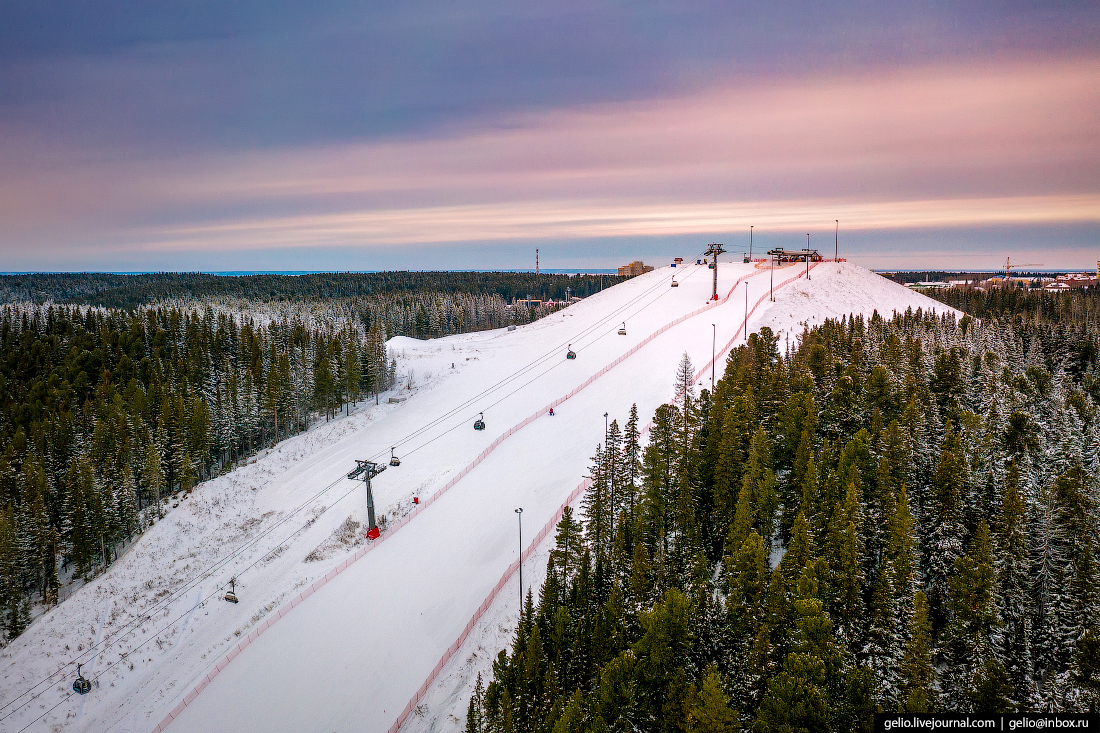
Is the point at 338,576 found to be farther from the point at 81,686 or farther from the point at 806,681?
the point at 806,681

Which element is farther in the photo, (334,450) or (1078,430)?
(334,450)

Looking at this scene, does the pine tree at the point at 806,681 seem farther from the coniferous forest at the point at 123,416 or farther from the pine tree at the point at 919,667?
the coniferous forest at the point at 123,416

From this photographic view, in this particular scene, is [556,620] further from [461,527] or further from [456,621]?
[461,527]

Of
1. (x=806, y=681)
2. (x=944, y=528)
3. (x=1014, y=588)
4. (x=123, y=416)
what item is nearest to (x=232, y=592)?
(x=806, y=681)

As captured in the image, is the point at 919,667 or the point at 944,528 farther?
the point at 944,528

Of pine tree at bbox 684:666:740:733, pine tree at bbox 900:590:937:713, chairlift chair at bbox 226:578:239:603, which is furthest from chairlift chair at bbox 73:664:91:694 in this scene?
pine tree at bbox 900:590:937:713

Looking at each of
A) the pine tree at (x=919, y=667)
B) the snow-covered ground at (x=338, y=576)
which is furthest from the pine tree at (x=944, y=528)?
the snow-covered ground at (x=338, y=576)

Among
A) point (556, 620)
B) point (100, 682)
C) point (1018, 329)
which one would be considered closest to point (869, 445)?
point (556, 620)

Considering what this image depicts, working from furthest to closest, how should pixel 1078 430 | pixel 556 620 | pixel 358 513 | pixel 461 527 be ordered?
pixel 358 513, pixel 461 527, pixel 1078 430, pixel 556 620
